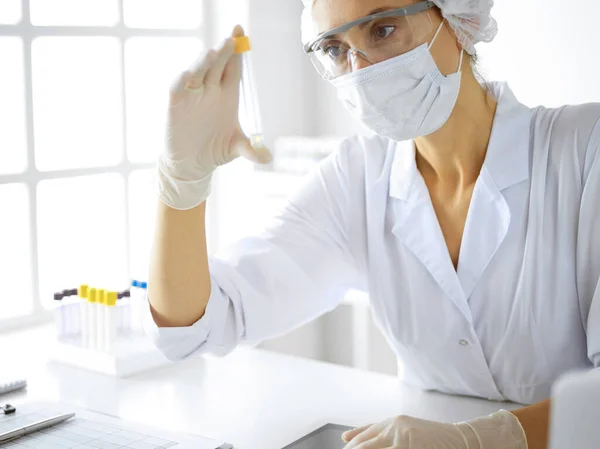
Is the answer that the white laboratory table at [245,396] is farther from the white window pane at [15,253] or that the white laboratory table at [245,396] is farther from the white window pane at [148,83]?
the white window pane at [148,83]

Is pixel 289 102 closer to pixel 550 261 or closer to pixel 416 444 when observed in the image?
pixel 550 261

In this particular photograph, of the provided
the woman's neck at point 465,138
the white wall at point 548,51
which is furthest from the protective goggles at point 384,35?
the white wall at point 548,51

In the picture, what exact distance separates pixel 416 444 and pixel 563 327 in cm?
49

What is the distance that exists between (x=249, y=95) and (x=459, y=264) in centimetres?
53

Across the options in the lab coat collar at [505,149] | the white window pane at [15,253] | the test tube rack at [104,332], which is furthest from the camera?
the white window pane at [15,253]

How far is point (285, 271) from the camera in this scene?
1820 millimetres

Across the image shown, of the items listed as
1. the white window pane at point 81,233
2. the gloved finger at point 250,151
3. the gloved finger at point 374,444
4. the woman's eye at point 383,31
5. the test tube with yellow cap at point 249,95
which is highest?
the woman's eye at point 383,31

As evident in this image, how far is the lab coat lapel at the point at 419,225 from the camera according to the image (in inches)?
67.2

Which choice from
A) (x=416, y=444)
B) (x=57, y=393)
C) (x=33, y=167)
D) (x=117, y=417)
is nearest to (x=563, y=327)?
(x=416, y=444)

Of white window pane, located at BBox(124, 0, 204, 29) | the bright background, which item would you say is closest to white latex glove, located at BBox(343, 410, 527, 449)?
the bright background

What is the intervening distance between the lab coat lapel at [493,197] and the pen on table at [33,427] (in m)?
0.81

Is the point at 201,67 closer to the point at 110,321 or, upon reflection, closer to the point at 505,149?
the point at 505,149

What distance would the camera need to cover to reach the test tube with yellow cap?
60.8 inches

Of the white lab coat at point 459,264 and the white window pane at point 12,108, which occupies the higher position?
the white window pane at point 12,108
